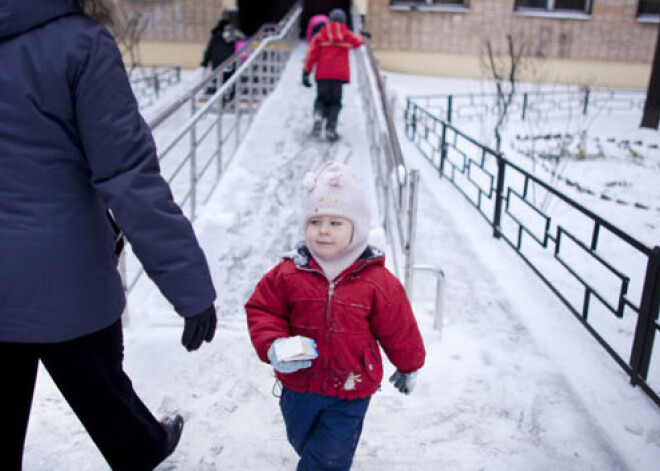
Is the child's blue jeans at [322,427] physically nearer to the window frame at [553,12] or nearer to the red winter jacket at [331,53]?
the red winter jacket at [331,53]

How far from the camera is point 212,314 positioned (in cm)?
171

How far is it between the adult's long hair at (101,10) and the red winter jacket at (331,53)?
17.5ft

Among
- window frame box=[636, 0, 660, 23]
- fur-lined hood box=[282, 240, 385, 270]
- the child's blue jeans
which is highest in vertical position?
window frame box=[636, 0, 660, 23]

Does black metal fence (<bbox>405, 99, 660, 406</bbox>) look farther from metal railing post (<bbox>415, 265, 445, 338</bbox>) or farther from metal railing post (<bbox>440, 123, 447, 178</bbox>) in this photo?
metal railing post (<bbox>440, 123, 447, 178</bbox>)

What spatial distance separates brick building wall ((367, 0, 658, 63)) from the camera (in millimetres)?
15414

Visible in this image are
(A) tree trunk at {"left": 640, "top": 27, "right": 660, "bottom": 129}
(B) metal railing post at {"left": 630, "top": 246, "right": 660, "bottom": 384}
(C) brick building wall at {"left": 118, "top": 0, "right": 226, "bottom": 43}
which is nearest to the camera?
(B) metal railing post at {"left": 630, "top": 246, "right": 660, "bottom": 384}

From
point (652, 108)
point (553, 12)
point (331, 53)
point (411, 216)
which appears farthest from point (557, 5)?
point (411, 216)

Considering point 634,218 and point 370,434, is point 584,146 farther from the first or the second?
point 370,434

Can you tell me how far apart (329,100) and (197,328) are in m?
5.44

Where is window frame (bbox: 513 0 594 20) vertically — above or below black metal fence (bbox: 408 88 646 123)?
above

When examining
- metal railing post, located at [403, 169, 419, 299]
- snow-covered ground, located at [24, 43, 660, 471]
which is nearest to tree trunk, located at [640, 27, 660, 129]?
snow-covered ground, located at [24, 43, 660, 471]

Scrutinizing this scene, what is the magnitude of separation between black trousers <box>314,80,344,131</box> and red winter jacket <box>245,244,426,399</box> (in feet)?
16.8

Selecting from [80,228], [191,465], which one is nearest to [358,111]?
[191,465]

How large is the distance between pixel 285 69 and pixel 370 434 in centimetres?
916
